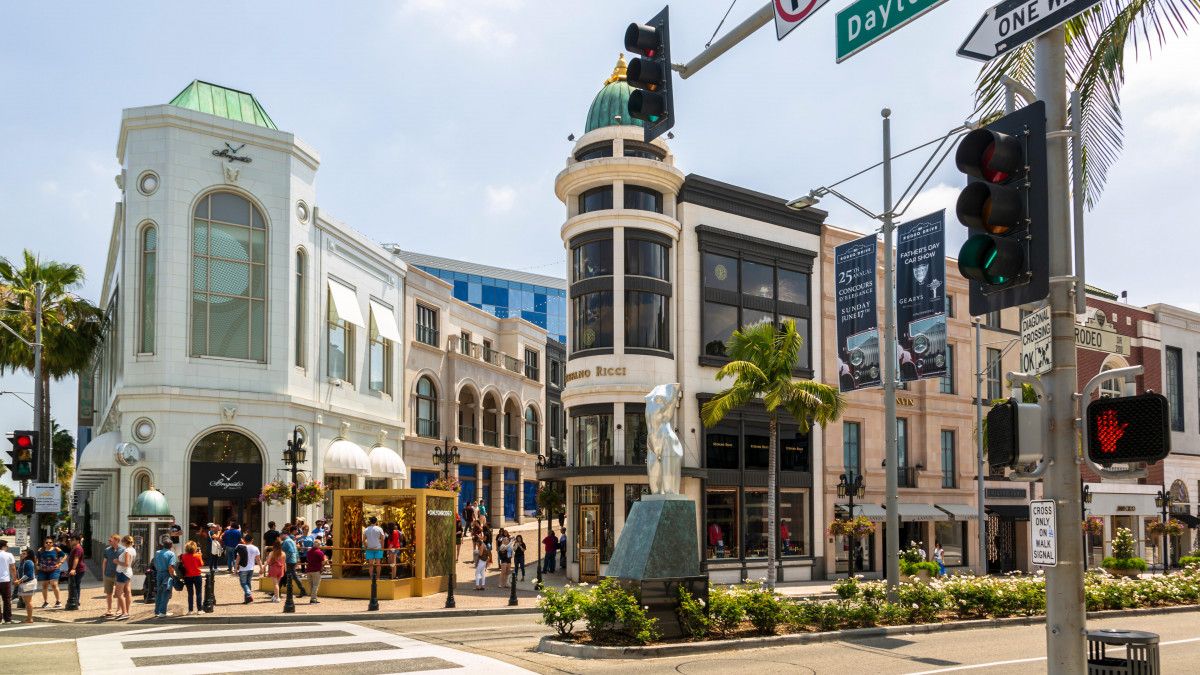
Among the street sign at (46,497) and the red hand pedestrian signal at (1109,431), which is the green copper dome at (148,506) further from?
the red hand pedestrian signal at (1109,431)

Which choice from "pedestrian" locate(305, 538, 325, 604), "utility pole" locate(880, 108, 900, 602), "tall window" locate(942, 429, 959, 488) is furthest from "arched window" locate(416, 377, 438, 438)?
"utility pole" locate(880, 108, 900, 602)

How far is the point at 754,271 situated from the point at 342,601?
19.9 metres

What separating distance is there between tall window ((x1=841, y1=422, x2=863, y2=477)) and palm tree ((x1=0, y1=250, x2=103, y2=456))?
31839 mm

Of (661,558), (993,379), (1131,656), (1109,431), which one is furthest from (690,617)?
(993,379)

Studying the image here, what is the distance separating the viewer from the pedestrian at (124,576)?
21250 millimetres

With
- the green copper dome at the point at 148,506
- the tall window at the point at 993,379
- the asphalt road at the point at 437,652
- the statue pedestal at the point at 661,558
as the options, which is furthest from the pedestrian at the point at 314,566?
the tall window at the point at 993,379

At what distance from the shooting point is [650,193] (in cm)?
3581

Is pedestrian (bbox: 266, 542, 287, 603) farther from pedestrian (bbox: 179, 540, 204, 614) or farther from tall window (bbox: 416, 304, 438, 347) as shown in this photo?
tall window (bbox: 416, 304, 438, 347)

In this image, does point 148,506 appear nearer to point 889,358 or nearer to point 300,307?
point 300,307

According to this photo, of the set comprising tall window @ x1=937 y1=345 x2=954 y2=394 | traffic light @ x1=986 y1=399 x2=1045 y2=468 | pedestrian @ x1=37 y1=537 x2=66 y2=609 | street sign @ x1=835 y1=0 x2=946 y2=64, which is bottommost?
pedestrian @ x1=37 y1=537 x2=66 y2=609

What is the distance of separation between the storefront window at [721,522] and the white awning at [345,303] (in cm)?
1668

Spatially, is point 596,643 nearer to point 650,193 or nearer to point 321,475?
point 650,193

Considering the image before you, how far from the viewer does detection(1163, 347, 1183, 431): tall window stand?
2172 inches

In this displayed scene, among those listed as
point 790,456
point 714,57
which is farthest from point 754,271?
point 714,57
